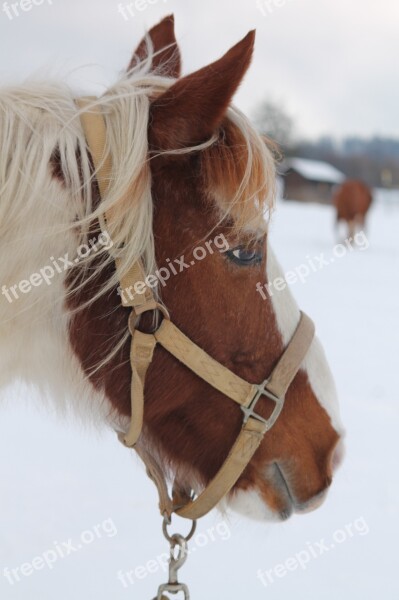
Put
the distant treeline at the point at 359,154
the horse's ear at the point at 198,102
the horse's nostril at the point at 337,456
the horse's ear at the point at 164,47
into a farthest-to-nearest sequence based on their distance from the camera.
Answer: the distant treeline at the point at 359,154
the horse's ear at the point at 164,47
the horse's nostril at the point at 337,456
the horse's ear at the point at 198,102

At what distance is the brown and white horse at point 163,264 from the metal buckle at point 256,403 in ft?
0.08

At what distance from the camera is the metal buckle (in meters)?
1.49

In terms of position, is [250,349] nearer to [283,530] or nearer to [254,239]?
[254,239]

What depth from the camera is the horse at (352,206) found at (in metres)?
16.7

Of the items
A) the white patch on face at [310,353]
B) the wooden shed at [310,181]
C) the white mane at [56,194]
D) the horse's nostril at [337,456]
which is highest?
the white mane at [56,194]

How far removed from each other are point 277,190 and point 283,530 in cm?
204

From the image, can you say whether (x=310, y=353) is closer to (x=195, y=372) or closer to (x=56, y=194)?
(x=195, y=372)

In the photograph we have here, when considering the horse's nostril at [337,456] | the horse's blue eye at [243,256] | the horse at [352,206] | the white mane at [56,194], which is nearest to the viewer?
the white mane at [56,194]

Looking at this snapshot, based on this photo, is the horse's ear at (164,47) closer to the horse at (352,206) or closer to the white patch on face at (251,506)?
the white patch on face at (251,506)

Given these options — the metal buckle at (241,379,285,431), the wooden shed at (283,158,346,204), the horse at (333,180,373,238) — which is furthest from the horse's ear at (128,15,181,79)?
the wooden shed at (283,158,346,204)

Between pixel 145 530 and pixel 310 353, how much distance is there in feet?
5.75

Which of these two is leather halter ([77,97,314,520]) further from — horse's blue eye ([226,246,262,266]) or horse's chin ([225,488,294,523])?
horse's blue eye ([226,246,262,266])

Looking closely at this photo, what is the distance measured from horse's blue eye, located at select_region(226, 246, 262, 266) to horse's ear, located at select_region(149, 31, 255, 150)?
0.95 ft

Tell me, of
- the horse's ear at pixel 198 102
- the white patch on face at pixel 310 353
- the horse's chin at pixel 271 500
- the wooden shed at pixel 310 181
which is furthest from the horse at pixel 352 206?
the wooden shed at pixel 310 181
